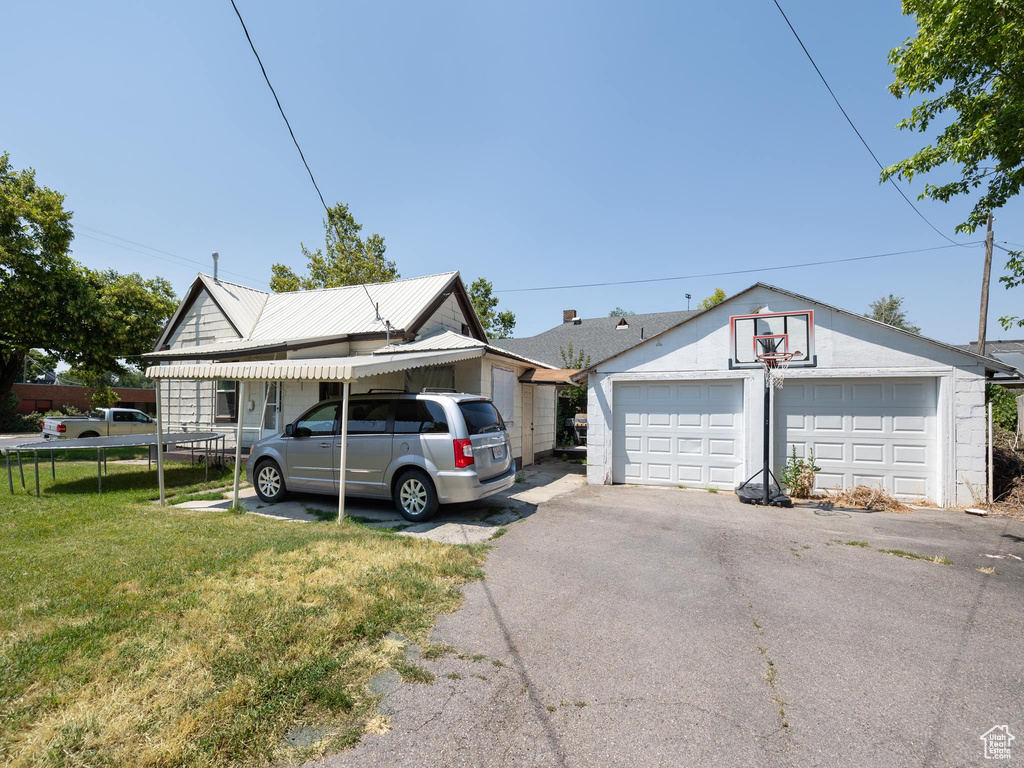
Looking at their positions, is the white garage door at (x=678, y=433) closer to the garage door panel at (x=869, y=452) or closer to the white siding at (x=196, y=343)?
the garage door panel at (x=869, y=452)

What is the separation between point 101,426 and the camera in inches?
799

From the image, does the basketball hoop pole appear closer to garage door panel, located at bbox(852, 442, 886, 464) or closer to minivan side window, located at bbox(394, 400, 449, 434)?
garage door panel, located at bbox(852, 442, 886, 464)

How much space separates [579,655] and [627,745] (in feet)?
2.94

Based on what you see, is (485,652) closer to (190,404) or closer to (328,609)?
(328,609)

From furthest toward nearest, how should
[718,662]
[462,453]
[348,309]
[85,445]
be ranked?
[348,309], [85,445], [462,453], [718,662]

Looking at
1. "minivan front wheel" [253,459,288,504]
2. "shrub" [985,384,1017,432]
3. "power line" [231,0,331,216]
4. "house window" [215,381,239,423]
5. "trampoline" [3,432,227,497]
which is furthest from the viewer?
"house window" [215,381,239,423]

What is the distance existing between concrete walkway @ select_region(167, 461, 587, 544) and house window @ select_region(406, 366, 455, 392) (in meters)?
3.23

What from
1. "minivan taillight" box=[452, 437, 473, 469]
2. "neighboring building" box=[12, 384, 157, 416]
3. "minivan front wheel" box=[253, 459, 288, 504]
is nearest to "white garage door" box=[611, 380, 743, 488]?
"minivan taillight" box=[452, 437, 473, 469]

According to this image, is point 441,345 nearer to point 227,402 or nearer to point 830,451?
point 227,402

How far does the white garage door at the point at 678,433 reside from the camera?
33.0 feet

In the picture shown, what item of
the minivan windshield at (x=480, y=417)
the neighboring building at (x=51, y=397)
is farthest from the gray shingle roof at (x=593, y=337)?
the neighboring building at (x=51, y=397)

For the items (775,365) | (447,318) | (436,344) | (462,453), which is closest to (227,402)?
(447,318)

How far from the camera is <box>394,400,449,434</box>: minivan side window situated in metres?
7.14

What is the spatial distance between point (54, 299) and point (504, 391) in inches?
651
